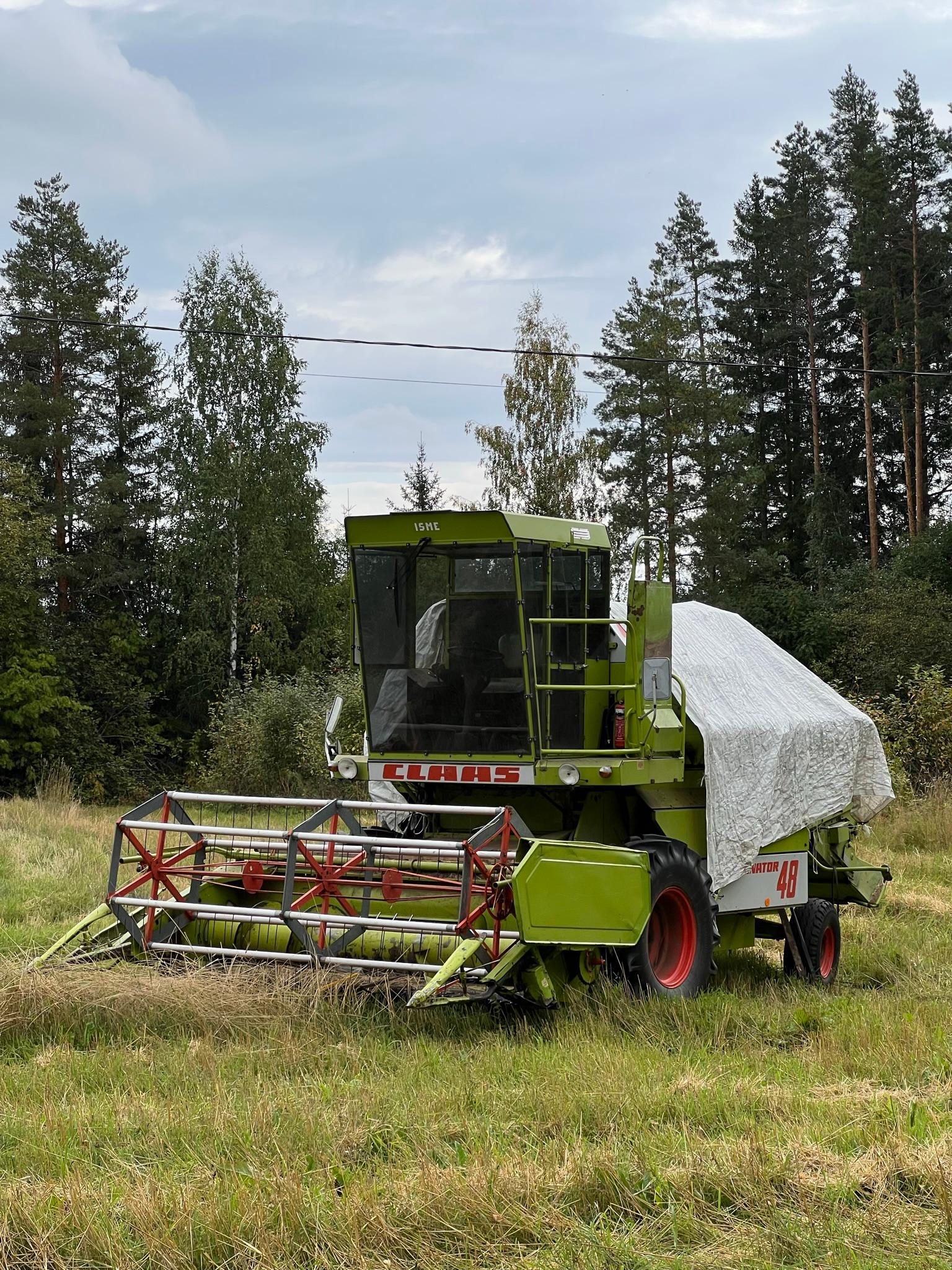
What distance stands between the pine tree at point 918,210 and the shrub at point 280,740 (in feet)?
56.3

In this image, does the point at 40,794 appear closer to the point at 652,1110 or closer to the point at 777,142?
the point at 652,1110

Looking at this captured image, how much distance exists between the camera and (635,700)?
855cm

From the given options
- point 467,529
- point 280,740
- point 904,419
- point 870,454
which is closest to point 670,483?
point 870,454

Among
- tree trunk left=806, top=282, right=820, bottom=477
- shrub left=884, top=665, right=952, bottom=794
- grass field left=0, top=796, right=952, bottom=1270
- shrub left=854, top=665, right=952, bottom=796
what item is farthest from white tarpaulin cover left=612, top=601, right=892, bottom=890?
tree trunk left=806, top=282, right=820, bottom=477

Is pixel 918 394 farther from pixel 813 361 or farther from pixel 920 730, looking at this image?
pixel 920 730

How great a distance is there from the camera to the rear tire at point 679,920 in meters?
8.08

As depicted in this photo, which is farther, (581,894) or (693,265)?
(693,265)

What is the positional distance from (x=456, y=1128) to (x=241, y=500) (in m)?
29.2

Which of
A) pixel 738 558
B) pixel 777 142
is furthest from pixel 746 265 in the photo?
pixel 738 558

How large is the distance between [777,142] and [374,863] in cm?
3921

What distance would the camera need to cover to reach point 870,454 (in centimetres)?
3575

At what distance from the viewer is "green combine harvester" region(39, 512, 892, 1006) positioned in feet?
23.8

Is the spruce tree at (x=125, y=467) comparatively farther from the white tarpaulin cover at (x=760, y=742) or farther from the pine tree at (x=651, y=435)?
the white tarpaulin cover at (x=760, y=742)

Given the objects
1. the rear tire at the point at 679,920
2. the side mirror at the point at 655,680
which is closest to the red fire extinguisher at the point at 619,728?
the side mirror at the point at 655,680
